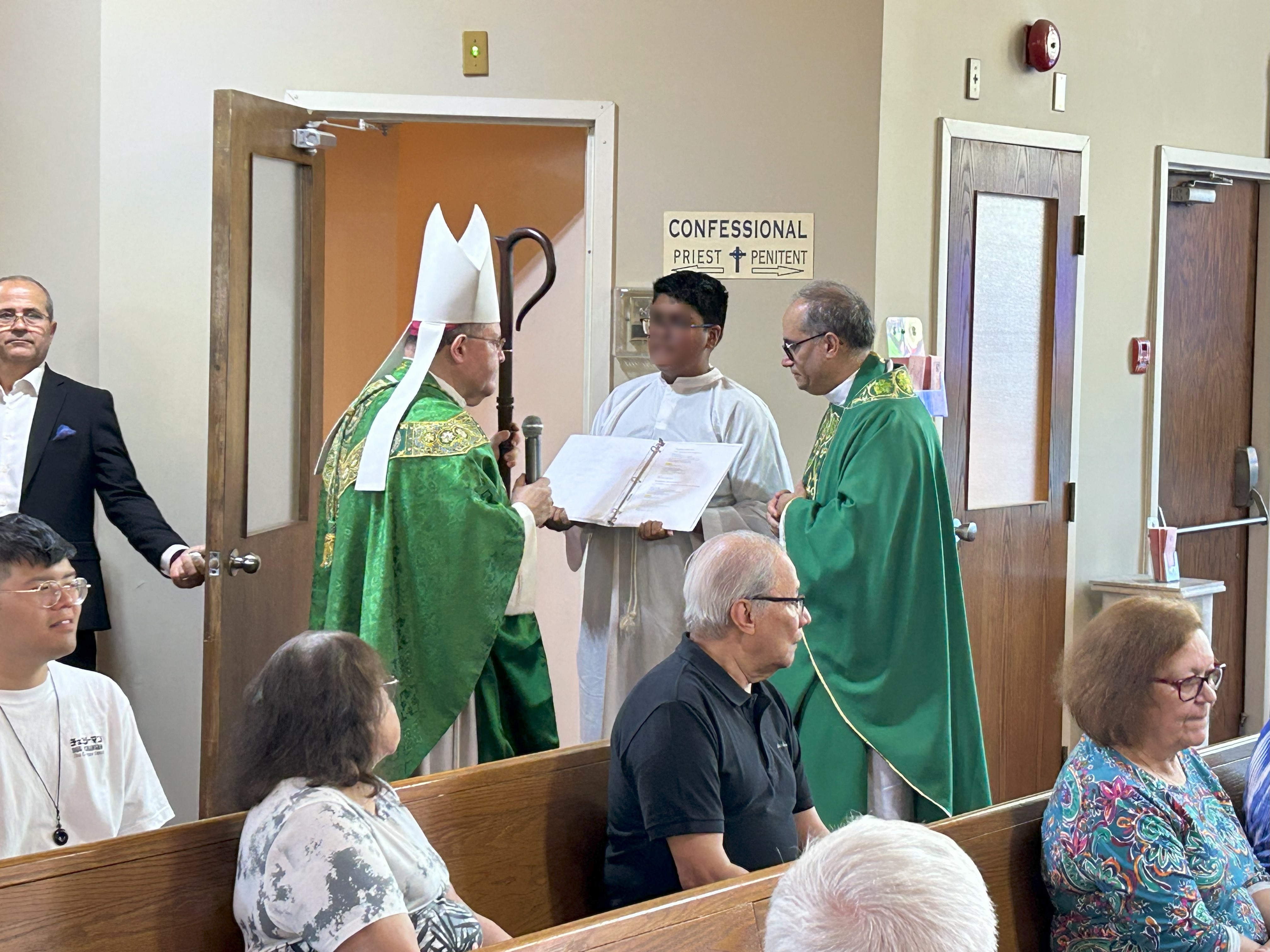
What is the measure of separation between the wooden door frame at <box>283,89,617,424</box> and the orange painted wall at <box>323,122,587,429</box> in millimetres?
1826

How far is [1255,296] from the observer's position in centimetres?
622

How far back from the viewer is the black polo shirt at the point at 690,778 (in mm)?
2438

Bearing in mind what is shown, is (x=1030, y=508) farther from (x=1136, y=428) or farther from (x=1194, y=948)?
(x=1194, y=948)

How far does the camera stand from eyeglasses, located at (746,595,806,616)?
2.62m

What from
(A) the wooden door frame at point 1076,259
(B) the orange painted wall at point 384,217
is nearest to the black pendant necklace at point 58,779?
(A) the wooden door frame at point 1076,259

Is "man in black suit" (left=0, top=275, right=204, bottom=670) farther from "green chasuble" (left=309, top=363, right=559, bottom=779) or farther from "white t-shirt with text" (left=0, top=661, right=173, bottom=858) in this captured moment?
"white t-shirt with text" (left=0, top=661, right=173, bottom=858)

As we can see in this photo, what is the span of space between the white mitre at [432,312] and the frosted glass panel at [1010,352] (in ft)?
7.02

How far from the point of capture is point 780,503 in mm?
3715

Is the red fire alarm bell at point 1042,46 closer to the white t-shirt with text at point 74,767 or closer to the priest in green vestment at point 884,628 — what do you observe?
the priest in green vestment at point 884,628

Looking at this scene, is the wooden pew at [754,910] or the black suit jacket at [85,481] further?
the black suit jacket at [85,481]

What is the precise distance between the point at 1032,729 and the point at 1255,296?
2280 millimetres

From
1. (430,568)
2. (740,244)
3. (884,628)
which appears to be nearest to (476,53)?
(740,244)

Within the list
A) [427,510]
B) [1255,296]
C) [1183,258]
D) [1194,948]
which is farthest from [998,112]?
[1194,948]

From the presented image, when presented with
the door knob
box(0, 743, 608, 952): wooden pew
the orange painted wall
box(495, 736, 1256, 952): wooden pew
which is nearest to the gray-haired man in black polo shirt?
box(0, 743, 608, 952): wooden pew
